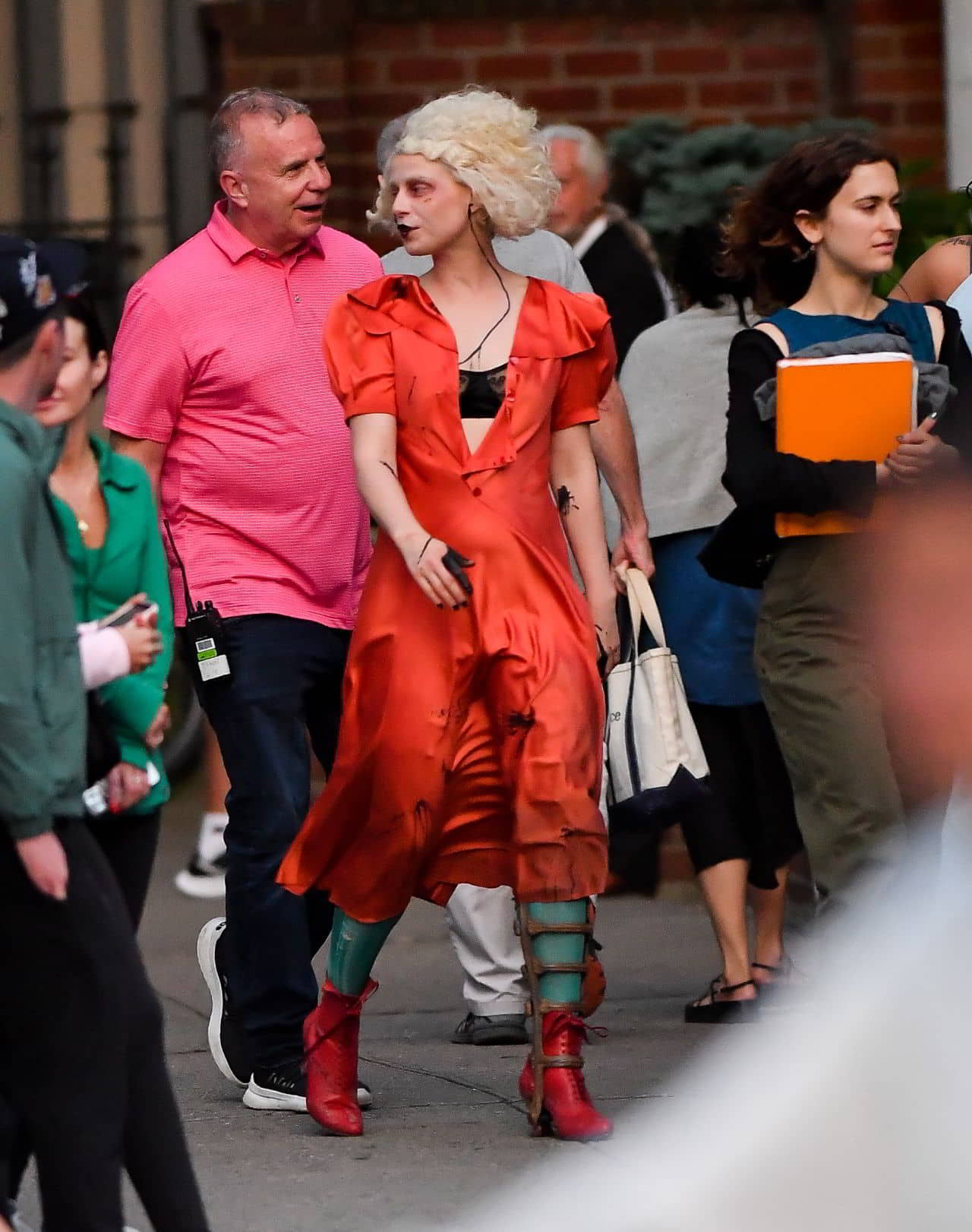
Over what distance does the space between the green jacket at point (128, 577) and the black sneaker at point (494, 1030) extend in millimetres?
2150

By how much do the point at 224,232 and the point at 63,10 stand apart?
5.33 m

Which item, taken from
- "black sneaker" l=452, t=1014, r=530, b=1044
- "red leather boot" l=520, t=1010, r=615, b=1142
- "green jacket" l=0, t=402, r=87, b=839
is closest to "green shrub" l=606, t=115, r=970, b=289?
"black sneaker" l=452, t=1014, r=530, b=1044

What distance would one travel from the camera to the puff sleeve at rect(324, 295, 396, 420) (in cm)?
501

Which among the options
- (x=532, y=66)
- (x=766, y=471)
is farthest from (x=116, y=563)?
(x=532, y=66)

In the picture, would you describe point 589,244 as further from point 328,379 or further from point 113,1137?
point 113,1137

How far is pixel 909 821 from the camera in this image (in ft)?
17.1

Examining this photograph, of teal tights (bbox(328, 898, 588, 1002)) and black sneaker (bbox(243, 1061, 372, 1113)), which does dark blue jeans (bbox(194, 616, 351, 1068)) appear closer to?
black sneaker (bbox(243, 1061, 372, 1113))

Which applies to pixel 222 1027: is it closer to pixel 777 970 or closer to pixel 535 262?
pixel 777 970

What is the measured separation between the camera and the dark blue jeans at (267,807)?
543 centimetres

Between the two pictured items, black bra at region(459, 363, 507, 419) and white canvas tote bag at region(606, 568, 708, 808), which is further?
white canvas tote bag at region(606, 568, 708, 808)

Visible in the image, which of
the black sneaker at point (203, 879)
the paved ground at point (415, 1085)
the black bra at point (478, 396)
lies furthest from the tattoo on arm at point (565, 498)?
the black sneaker at point (203, 879)

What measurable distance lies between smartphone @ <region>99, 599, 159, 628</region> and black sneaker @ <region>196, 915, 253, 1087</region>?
5.74ft

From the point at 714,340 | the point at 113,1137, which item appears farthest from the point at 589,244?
the point at 113,1137

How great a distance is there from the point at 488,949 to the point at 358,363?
67.2 inches
